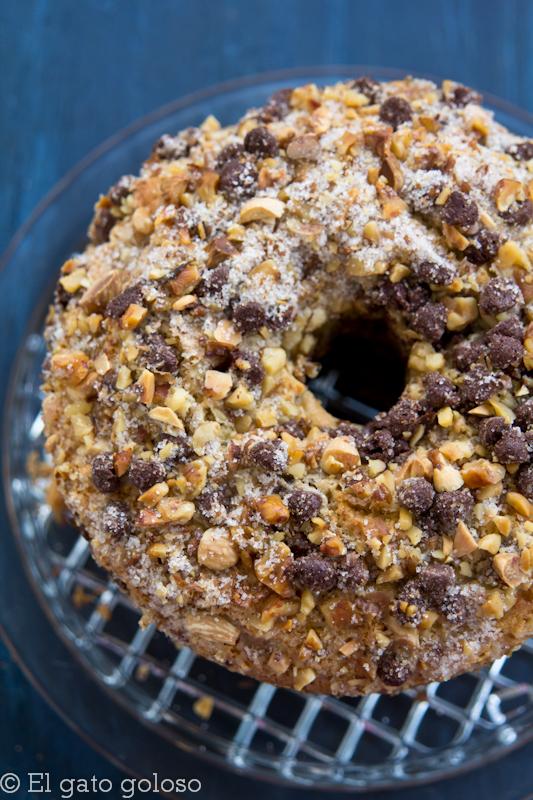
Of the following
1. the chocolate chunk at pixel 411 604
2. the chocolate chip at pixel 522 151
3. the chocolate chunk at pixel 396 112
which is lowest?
the chocolate chunk at pixel 411 604

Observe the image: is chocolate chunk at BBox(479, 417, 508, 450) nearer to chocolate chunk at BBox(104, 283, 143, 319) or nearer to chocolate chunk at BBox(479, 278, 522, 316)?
chocolate chunk at BBox(479, 278, 522, 316)

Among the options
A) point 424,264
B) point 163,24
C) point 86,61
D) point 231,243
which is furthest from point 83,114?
point 424,264

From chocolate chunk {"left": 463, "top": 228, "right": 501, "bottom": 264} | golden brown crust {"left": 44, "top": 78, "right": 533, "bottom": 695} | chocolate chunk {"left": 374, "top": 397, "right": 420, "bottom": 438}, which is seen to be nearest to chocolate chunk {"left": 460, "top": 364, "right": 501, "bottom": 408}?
golden brown crust {"left": 44, "top": 78, "right": 533, "bottom": 695}

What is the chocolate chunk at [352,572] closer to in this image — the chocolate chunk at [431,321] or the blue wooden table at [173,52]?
the chocolate chunk at [431,321]

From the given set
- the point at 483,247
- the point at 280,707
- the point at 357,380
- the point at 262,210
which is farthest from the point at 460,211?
the point at 280,707

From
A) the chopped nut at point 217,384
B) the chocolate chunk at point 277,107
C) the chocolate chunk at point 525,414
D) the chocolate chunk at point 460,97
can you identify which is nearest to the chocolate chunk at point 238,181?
the chocolate chunk at point 277,107

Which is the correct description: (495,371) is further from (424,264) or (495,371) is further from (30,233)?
(30,233)
